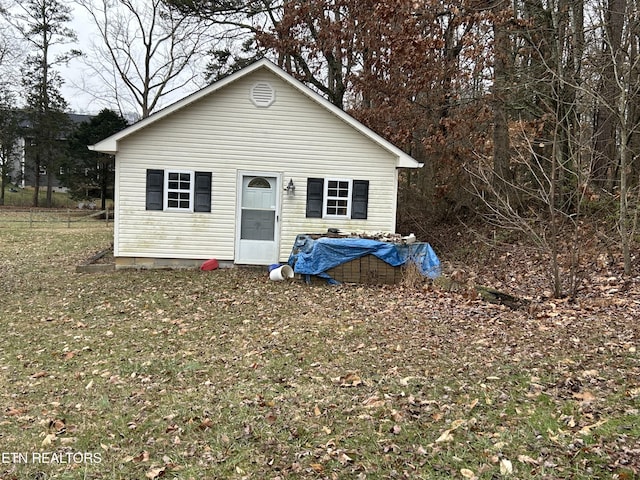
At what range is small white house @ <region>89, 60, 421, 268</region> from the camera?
37.9ft

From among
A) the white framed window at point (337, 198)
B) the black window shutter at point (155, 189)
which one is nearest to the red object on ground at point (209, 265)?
the black window shutter at point (155, 189)

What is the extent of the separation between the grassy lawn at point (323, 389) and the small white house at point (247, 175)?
→ 11.4ft

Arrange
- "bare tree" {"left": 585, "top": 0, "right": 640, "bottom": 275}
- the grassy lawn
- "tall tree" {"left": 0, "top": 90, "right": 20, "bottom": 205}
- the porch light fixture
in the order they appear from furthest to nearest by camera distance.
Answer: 1. "tall tree" {"left": 0, "top": 90, "right": 20, "bottom": 205}
2. the porch light fixture
3. "bare tree" {"left": 585, "top": 0, "right": 640, "bottom": 275}
4. the grassy lawn

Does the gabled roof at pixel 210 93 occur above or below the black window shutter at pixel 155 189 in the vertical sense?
above

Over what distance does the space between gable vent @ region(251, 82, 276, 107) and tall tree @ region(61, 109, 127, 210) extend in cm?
2587

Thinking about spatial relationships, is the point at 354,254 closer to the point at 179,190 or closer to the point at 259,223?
the point at 259,223

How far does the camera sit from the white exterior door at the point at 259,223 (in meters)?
12.0

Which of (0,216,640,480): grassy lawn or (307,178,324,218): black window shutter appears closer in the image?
(0,216,640,480): grassy lawn

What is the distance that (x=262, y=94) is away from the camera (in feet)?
38.2

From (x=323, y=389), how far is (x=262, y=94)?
339 inches

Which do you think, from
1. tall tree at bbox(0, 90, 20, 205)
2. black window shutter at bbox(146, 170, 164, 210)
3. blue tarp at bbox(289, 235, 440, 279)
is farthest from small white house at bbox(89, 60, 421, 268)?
tall tree at bbox(0, 90, 20, 205)

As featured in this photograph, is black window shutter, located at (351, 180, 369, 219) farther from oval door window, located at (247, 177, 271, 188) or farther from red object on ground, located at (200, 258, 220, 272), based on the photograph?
red object on ground, located at (200, 258, 220, 272)

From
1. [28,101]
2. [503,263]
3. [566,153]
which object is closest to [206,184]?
[503,263]

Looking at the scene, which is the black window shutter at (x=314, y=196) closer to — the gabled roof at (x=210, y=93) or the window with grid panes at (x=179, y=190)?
the gabled roof at (x=210, y=93)
